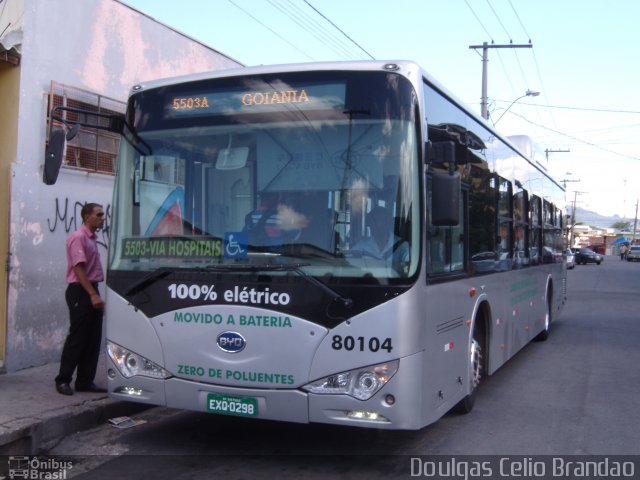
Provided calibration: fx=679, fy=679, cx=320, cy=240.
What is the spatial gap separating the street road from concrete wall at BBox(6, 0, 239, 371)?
86.5 inches

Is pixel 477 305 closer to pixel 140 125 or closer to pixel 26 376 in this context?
pixel 140 125

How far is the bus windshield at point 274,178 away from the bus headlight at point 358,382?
2.14 ft

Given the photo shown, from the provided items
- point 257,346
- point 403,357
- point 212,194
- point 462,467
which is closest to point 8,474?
point 257,346

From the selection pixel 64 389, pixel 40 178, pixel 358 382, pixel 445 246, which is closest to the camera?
pixel 358 382

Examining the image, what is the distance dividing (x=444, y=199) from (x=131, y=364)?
2810 millimetres

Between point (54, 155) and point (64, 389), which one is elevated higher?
point (54, 155)

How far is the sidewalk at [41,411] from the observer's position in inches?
221

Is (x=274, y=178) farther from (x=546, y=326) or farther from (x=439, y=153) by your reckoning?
(x=546, y=326)

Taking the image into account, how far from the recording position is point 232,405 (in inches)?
198

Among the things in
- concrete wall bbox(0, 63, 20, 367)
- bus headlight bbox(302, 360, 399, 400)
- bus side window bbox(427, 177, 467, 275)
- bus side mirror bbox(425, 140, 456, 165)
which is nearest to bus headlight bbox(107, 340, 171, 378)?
bus headlight bbox(302, 360, 399, 400)

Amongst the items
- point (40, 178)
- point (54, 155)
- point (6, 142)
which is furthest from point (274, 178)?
point (6, 142)

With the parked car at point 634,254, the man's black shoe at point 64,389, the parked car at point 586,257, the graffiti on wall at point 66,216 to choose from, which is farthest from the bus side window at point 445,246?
the parked car at point 634,254

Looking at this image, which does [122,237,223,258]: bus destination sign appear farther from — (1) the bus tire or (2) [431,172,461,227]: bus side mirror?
(1) the bus tire

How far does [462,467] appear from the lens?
17.6 ft
